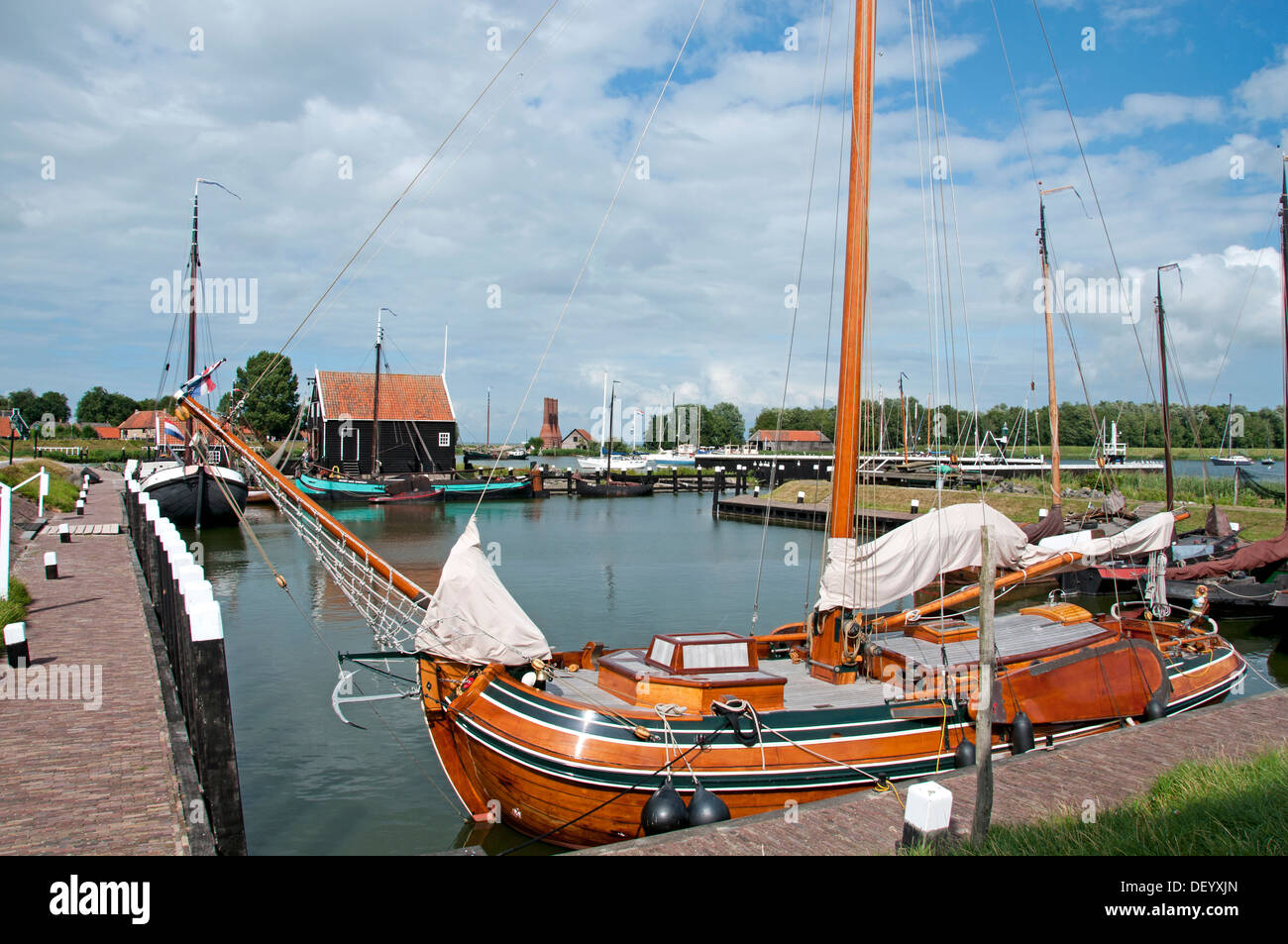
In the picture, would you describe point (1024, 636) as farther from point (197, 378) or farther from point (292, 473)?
point (292, 473)

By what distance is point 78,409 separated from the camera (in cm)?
13888

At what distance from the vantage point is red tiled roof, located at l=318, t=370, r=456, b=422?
6569 cm

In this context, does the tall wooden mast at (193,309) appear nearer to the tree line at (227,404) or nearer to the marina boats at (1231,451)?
the tree line at (227,404)

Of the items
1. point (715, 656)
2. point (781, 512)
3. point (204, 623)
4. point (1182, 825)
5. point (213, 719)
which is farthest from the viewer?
point (781, 512)

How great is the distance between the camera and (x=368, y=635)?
66.0ft

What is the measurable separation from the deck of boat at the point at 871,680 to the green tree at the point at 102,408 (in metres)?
153

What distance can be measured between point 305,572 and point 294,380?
73101mm

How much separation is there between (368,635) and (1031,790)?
15.8m

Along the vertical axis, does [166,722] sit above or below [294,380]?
below

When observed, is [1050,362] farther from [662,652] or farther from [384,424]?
[384,424]

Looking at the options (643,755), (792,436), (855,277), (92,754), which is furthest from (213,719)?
(792,436)

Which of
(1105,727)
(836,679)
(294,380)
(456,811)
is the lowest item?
(456,811)
